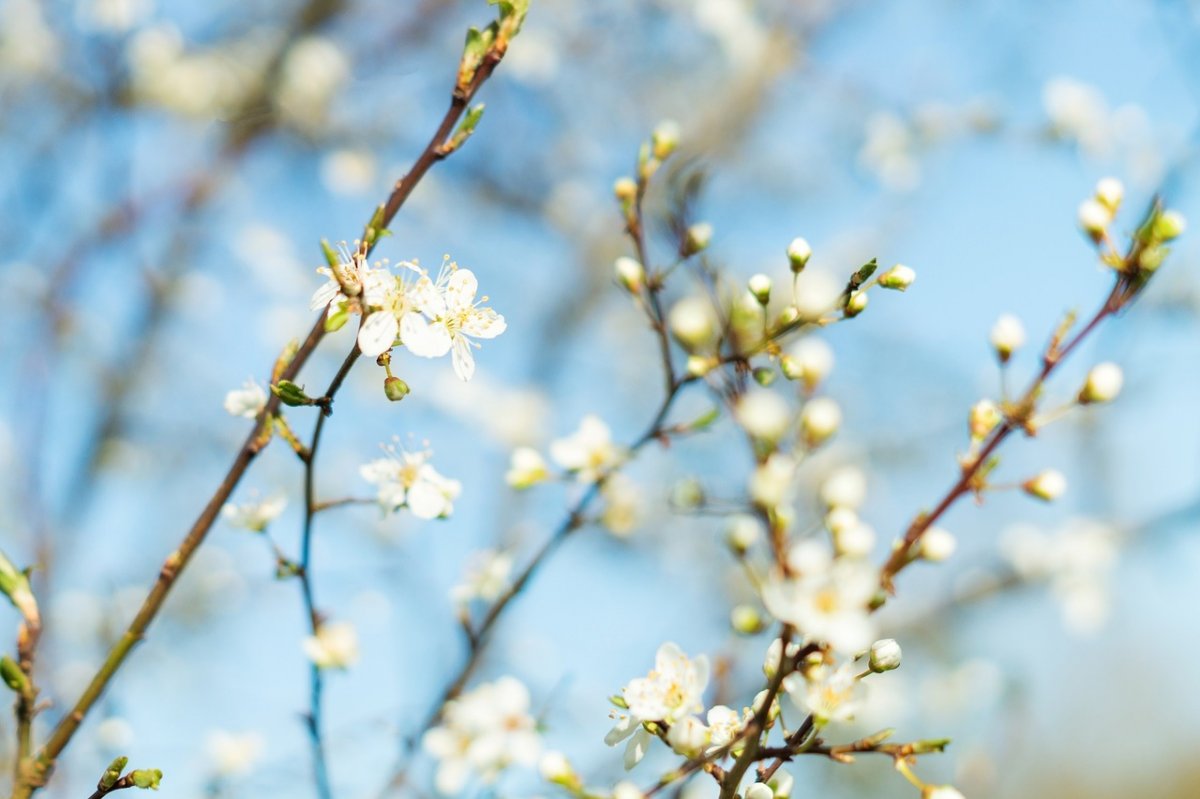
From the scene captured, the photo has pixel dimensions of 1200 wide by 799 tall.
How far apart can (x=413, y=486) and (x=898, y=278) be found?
30.9 inches

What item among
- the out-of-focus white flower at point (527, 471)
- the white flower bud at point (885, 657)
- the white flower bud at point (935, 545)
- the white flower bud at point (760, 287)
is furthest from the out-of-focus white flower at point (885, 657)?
the out-of-focus white flower at point (527, 471)

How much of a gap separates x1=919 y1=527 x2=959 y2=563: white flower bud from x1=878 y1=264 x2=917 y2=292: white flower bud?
425 mm

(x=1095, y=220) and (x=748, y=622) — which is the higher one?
(x=1095, y=220)

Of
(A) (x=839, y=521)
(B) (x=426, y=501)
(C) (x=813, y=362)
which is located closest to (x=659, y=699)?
(A) (x=839, y=521)

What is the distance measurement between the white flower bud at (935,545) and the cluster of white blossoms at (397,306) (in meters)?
0.61

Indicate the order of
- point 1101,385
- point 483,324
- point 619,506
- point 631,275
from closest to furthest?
point 1101,385 < point 483,324 < point 631,275 < point 619,506

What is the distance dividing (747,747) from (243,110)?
5.19 metres

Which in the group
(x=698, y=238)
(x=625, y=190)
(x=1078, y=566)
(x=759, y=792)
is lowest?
(x=759, y=792)

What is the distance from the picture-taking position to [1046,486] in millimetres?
1251

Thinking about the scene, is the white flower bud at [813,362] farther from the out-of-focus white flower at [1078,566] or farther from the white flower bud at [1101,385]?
the out-of-focus white flower at [1078,566]

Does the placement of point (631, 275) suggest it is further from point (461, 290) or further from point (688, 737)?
point (688, 737)

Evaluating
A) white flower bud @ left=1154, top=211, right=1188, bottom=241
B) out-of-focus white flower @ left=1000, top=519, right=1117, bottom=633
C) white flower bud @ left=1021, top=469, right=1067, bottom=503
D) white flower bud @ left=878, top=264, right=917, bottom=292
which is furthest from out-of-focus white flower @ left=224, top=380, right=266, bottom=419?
out-of-focus white flower @ left=1000, top=519, right=1117, bottom=633

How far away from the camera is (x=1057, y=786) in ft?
46.7

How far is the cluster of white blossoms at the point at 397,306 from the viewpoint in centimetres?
110
